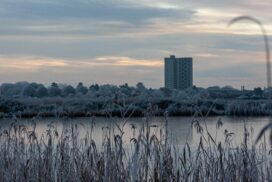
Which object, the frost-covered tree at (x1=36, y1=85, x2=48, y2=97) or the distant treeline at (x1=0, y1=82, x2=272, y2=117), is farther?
the frost-covered tree at (x1=36, y1=85, x2=48, y2=97)

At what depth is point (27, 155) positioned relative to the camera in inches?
260

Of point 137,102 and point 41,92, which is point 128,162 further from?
point 41,92

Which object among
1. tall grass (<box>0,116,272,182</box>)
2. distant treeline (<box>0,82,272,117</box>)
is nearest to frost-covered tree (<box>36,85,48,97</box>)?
distant treeline (<box>0,82,272,117</box>)

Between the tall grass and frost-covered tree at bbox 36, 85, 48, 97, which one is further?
frost-covered tree at bbox 36, 85, 48, 97

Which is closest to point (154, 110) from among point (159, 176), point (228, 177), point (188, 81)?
point (159, 176)

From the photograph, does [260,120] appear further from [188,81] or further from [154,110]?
[188,81]

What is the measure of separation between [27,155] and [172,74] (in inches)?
183

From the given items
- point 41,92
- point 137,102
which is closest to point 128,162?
point 137,102

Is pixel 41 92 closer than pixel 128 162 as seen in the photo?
No

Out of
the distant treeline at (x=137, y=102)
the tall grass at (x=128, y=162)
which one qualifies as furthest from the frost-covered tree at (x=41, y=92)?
the tall grass at (x=128, y=162)

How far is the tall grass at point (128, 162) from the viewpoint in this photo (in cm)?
575

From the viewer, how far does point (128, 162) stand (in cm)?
564

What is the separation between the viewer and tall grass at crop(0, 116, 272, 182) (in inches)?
226

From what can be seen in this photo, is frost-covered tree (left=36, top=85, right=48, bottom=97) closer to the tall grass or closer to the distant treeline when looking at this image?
the distant treeline
